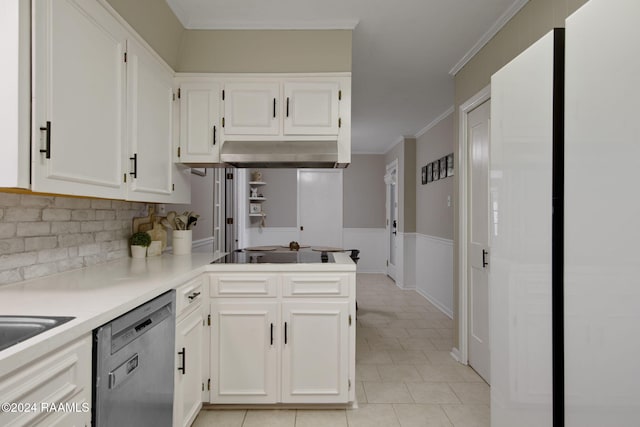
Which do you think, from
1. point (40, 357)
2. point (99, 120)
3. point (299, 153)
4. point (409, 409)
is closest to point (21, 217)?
point (99, 120)

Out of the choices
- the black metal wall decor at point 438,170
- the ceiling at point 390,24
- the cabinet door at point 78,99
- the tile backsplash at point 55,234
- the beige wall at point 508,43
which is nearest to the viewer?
the cabinet door at point 78,99

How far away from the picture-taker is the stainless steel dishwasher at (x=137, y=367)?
123 centimetres

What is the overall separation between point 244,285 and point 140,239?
814 mm

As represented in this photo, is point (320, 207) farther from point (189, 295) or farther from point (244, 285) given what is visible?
point (189, 295)

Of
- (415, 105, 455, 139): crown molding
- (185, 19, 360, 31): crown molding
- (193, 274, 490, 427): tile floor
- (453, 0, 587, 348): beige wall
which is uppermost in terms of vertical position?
(185, 19, 360, 31): crown molding

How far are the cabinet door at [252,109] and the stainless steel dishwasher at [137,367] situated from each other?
139cm

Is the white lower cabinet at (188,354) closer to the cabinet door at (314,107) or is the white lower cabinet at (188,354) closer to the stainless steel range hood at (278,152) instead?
the stainless steel range hood at (278,152)

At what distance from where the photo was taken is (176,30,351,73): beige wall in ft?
8.93

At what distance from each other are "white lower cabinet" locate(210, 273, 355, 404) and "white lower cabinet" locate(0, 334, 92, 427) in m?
1.20

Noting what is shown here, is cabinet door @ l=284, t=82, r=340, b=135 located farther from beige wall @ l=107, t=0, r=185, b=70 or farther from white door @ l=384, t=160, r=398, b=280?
white door @ l=384, t=160, r=398, b=280

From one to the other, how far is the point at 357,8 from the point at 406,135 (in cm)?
396

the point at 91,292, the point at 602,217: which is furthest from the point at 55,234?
the point at 602,217

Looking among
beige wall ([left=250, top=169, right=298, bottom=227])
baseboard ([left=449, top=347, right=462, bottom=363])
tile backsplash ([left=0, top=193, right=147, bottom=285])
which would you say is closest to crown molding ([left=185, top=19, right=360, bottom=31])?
tile backsplash ([left=0, top=193, right=147, bottom=285])

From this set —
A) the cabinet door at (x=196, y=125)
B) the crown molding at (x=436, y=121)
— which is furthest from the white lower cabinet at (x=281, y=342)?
the crown molding at (x=436, y=121)
